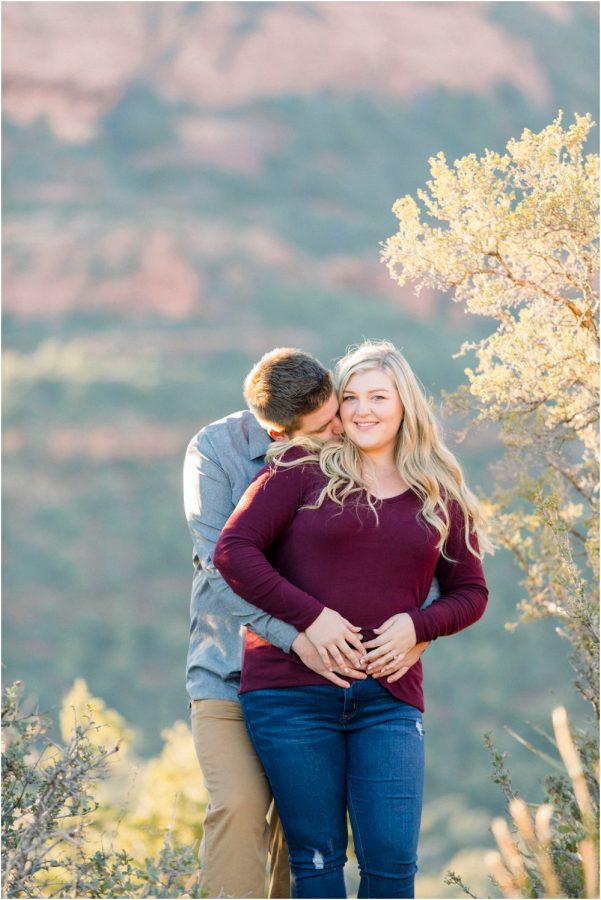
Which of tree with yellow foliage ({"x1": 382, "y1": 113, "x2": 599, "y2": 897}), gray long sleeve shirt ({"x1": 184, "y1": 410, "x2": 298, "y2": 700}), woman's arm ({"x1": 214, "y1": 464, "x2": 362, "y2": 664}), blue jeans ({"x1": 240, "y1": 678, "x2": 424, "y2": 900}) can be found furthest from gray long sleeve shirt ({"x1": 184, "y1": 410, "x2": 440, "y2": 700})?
tree with yellow foliage ({"x1": 382, "y1": 113, "x2": 599, "y2": 897})

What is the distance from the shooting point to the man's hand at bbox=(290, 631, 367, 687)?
9.06ft

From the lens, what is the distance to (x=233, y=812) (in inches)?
115

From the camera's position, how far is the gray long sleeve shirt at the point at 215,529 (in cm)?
313

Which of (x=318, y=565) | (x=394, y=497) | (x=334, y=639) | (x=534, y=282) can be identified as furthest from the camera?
(x=534, y=282)

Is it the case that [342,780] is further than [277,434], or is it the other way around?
[277,434]

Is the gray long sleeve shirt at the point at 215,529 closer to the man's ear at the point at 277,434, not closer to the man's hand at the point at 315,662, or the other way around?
the man's ear at the point at 277,434

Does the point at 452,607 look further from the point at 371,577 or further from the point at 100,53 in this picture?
the point at 100,53

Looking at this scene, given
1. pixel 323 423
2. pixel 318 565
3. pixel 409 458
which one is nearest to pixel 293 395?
pixel 323 423

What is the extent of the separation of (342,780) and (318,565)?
22.4 inches

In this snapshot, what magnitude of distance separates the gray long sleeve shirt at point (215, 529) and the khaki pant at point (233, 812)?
0.43 feet

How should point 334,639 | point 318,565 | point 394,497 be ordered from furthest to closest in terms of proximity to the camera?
point 394,497 → point 318,565 → point 334,639

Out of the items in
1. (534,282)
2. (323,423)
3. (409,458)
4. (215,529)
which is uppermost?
(534,282)

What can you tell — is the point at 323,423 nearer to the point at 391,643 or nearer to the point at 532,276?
the point at 391,643

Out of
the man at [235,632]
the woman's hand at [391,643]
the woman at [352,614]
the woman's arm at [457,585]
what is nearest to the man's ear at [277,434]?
the man at [235,632]
